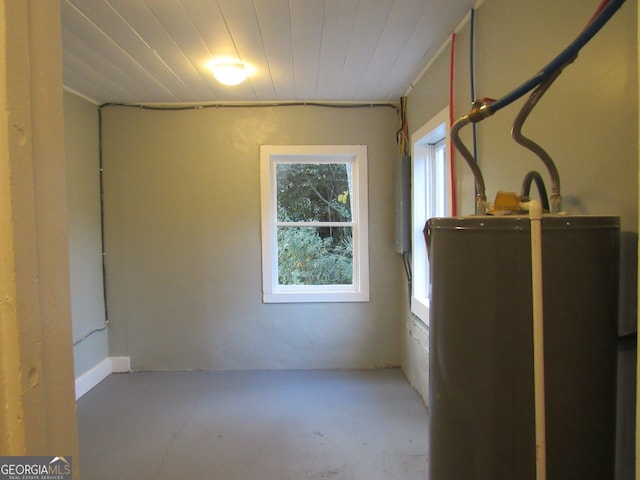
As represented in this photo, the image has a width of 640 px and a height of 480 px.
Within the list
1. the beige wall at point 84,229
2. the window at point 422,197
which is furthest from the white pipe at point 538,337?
the beige wall at point 84,229

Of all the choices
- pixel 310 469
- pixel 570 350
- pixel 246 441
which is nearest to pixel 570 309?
pixel 570 350

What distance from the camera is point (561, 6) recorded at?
3.75 feet

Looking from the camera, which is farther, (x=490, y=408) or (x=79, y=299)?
(x=79, y=299)

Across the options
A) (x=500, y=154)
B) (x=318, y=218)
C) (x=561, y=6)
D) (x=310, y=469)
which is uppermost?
(x=561, y=6)

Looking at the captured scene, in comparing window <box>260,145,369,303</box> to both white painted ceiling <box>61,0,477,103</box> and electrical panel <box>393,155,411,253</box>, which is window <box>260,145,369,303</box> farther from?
white painted ceiling <box>61,0,477,103</box>

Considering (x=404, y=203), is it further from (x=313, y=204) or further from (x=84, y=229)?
(x=84, y=229)

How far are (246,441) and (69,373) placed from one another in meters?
1.84

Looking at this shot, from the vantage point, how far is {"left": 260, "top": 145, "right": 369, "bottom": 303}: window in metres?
3.09

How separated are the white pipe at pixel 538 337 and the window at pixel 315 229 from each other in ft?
7.59

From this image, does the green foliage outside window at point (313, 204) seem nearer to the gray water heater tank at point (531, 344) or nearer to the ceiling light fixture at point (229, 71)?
the ceiling light fixture at point (229, 71)

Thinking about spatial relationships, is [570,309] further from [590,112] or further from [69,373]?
[69,373]
